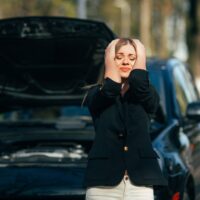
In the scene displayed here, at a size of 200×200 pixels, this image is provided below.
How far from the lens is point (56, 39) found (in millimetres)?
7375

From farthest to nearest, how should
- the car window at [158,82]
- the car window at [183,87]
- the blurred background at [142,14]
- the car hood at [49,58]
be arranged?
the blurred background at [142,14], the car window at [183,87], the car window at [158,82], the car hood at [49,58]

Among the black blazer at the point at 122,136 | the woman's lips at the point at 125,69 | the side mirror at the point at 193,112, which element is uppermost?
the woman's lips at the point at 125,69

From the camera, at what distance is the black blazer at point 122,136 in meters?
4.61

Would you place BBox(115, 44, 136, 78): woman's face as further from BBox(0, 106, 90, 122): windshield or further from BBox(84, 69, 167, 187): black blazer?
BBox(0, 106, 90, 122): windshield

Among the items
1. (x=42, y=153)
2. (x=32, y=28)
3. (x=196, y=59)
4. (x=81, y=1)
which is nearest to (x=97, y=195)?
(x=42, y=153)

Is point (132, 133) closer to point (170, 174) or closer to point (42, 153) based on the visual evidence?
point (170, 174)

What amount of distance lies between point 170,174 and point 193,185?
0.90m

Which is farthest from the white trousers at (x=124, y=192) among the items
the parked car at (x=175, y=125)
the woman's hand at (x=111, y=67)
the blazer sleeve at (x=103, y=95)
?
the parked car at (x=175, y=125)

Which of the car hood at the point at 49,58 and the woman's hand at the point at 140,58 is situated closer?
the woman's hand at the point at 140,58

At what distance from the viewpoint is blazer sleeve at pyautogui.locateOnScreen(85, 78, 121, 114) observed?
4.63 meters

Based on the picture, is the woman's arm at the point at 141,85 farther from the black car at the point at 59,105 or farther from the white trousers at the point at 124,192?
the black car at the point at 59,105

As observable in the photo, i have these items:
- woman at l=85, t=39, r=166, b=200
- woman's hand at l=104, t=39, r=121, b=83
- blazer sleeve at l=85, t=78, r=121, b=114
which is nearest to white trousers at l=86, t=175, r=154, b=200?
woman at l=85, t=39, r=166, b=200

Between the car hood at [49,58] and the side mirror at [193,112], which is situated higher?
the car hood at [49,58]

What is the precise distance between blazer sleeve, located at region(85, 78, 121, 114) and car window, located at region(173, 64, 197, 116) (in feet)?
10.1
